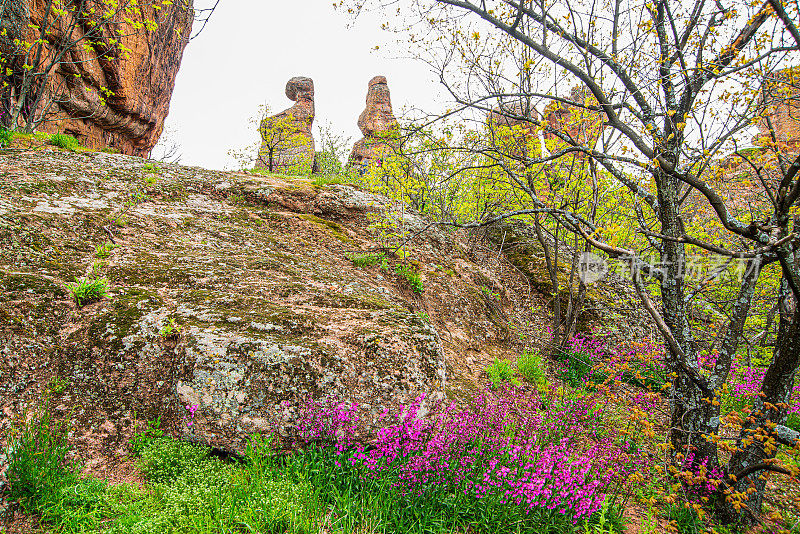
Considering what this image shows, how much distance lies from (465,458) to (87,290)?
179 inches

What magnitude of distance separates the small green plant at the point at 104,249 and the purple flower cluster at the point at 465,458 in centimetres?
377

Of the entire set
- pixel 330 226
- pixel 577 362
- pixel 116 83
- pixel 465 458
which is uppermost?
pixel 116 83

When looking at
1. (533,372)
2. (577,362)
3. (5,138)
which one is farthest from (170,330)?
(5,138)

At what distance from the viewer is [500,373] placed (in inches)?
249

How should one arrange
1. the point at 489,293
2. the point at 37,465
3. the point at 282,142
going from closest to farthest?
the point at 37,465 < the point at 489,293 < the point at 282,142

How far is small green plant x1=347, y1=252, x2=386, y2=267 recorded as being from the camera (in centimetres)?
716

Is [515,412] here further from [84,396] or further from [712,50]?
[712,50]

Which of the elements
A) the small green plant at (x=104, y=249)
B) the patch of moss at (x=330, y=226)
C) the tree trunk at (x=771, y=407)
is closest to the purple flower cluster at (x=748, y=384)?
the tree trunk at (x=771, y=407)

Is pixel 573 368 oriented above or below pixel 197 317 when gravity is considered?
below

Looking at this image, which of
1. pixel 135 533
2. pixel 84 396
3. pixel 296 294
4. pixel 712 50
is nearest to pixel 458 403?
pixel 296 294

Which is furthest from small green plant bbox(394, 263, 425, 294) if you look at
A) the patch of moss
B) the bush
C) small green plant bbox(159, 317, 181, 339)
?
the bush

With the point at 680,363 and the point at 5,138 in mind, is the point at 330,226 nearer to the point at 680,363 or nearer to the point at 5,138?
the point at 680,363

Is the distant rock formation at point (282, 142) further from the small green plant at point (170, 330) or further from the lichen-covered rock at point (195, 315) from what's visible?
the small green plant at point (170, 330)

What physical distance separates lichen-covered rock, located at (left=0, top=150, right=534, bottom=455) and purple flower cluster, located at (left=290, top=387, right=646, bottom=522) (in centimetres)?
22
